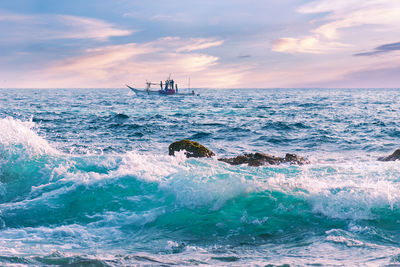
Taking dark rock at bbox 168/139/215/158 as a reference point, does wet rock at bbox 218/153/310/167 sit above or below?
below

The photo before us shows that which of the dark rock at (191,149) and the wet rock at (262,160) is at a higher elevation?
the dark rock at (191,149)

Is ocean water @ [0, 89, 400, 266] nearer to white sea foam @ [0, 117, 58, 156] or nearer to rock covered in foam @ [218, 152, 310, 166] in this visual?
white sea foam @ [0, 117, 58, 156]

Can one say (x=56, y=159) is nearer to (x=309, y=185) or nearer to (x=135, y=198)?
(x=135, y=198)

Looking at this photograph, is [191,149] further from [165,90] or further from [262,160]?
[165,90]

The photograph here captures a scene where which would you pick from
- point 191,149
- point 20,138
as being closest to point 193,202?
point 191,149

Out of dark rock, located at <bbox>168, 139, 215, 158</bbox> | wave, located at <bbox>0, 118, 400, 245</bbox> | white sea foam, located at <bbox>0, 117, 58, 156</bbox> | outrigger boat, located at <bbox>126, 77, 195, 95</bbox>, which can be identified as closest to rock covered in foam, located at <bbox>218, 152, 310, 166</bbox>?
dark rock, located at <bbox>168, 139, 215, 158</bbox>

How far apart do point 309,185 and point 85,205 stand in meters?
4.77

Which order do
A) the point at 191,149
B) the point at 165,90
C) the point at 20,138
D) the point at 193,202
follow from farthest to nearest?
1. the point at 165,90
2. the point at 191,149
3. the point at 20,138
4. the point at 193,202

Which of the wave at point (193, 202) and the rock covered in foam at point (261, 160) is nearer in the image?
the wave at point (193, 202)

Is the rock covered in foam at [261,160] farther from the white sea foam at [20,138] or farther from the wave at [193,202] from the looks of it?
the white sea foam at [20,138]

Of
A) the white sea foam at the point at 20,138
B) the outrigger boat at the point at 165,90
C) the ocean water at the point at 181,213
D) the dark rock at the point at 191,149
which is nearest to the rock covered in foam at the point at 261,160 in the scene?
the dark rock at the point at 191,149

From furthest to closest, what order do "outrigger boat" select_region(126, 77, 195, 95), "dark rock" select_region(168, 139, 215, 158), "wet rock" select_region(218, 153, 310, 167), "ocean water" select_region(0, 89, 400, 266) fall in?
"outrigger boat" select_region(126, 77, 195, 95) → "dark rock" select_region(168, 139, 215, 158) → "wet rock" select_region(218, 153, 310, 167) → "ocean water" select_region(0, 89, 400, 266)

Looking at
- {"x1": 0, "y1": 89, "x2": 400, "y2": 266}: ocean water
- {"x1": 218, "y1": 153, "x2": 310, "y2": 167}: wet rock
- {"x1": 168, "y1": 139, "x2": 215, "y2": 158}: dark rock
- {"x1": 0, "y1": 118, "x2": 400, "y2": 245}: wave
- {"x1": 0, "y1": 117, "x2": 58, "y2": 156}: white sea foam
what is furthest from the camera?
{"x1": 168, "y1": 139, "x2": 215, "y2": 158}: dark rock

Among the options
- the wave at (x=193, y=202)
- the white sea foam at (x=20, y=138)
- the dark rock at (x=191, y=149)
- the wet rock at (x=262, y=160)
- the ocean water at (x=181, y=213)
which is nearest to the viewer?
the ocean water at (x=181, y=213)
